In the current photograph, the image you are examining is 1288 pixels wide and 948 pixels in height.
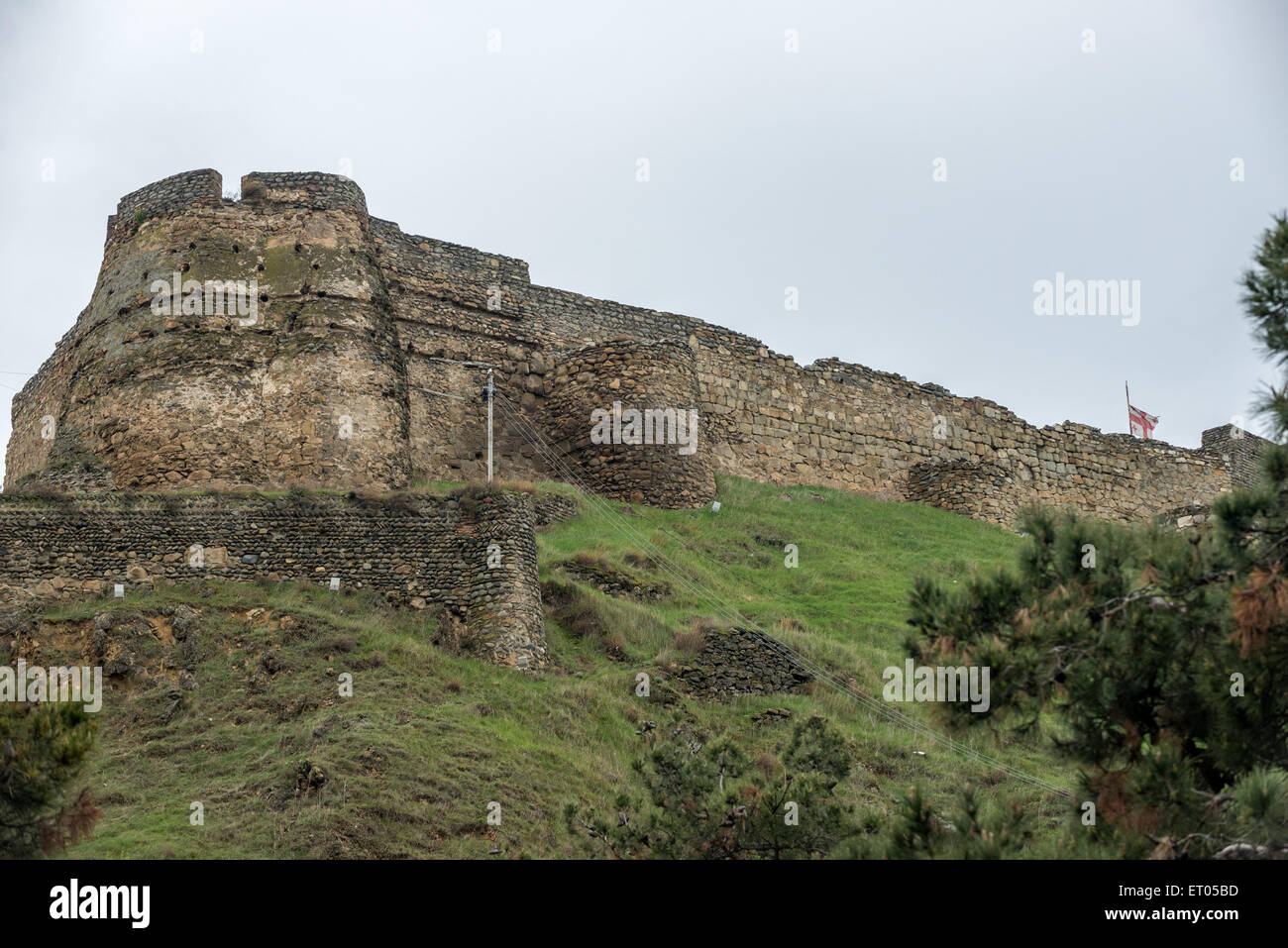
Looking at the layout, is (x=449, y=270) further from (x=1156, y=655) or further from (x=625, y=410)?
(x=1156, y=655)

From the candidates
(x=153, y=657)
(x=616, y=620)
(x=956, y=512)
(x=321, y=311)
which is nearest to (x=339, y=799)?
(x=153, y=657)

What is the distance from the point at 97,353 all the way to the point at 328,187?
472 centimetres

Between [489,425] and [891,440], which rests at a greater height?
[891,440]

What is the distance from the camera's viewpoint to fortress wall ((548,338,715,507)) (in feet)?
92.8

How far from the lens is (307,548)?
2034cm

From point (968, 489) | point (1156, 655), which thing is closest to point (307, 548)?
point (1156, 655)

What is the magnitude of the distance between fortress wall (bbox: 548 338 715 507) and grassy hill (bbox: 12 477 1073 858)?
→ 377cm

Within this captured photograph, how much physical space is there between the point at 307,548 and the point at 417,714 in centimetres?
422

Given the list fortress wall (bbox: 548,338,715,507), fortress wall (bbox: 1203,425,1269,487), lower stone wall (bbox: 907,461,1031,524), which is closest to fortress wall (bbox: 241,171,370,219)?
fortress wall (bbox: 548,338,715,507)

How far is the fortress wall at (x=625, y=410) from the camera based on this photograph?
28297 millimetres
